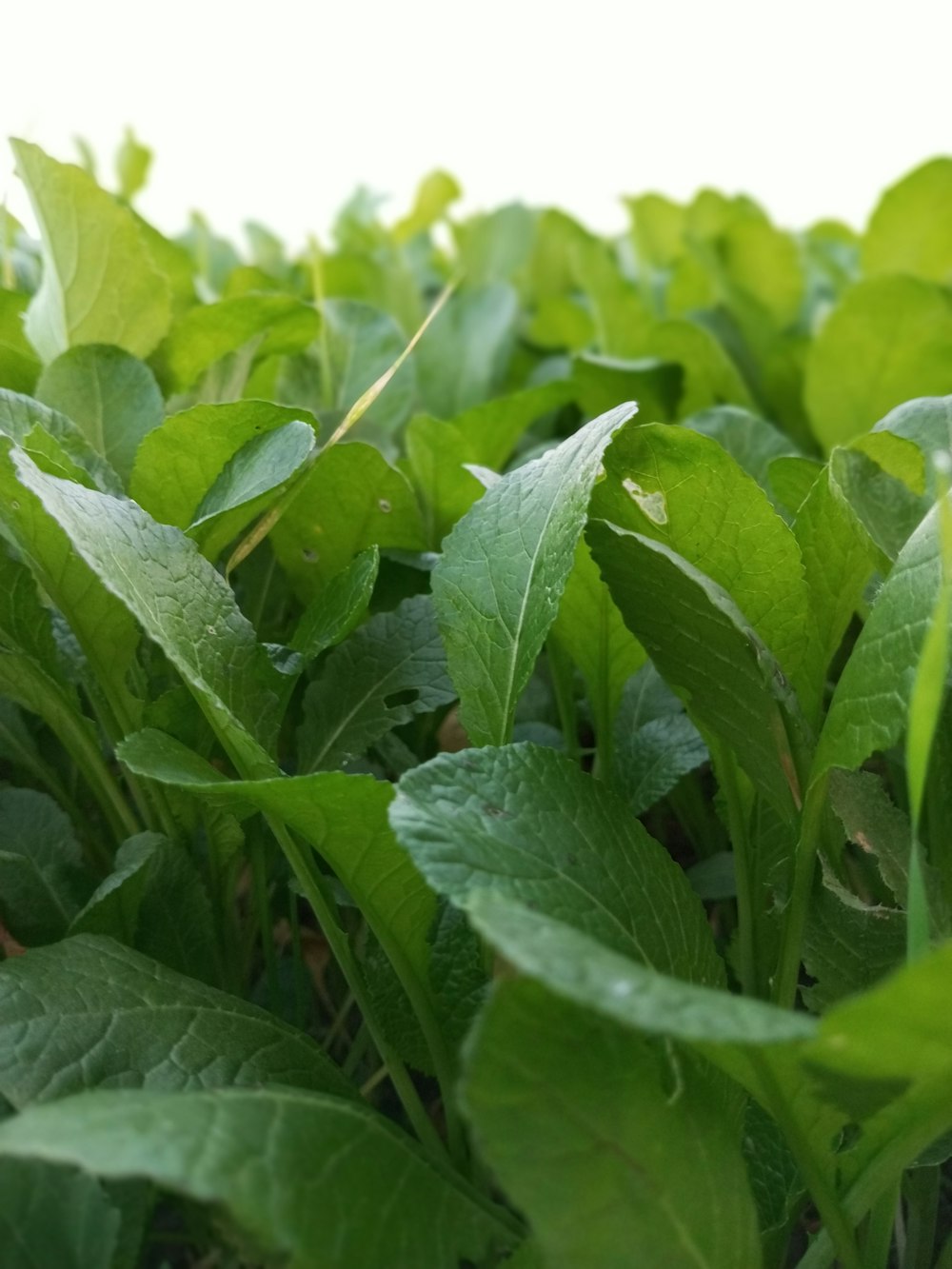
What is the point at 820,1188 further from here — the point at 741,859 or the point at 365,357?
the point at 365,357

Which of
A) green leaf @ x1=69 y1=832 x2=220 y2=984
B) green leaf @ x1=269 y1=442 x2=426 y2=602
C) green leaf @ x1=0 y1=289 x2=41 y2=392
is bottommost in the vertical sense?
green leaf @ x1=69 y1=832 x2=220 y2=984

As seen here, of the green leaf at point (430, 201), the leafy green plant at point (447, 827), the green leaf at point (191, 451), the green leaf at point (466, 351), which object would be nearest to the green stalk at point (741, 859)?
the leafy green plant at point (447, 827)

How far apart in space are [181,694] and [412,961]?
13 cm

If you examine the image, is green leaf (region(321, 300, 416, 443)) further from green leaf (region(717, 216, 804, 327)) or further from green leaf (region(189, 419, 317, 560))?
green leaf (region(717, 216, 804, 327))

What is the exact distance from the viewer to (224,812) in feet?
1.41

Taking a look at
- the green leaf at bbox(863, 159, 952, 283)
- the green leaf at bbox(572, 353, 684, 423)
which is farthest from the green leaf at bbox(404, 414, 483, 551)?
the green leaf at bbox(863, 159, 952, 283)

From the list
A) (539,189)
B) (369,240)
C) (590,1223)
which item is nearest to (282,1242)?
(590,1223)

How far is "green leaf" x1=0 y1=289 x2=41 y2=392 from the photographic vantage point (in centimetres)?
55

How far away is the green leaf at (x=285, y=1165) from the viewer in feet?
0.85

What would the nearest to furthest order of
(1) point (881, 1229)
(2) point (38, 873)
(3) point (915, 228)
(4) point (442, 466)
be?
(1) point (881, 1229) → (2) point (38, 873) → (4) point (442, 466) → (3) point (915, 228)

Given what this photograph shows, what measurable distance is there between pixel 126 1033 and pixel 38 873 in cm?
11

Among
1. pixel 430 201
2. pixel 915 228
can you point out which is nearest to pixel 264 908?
pixel 915 228

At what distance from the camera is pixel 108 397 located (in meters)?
0.54

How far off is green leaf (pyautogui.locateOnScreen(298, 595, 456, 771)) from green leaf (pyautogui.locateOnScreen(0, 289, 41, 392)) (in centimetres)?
20
